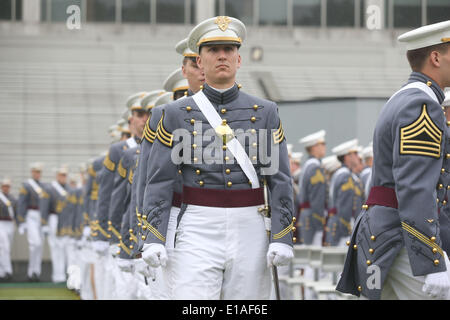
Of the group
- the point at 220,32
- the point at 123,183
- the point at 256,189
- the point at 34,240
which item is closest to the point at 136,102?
the point at 123,183

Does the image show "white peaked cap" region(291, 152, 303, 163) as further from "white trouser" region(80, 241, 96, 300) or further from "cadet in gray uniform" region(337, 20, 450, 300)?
"cadet in gray uniform" region(337, 20, 450, 300)

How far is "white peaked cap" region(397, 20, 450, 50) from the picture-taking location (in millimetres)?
5449

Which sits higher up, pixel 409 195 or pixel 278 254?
pixel 409 195

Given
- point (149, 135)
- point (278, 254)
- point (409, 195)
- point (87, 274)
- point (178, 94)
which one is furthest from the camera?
point (87, 274)

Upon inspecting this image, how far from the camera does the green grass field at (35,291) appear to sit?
17219 millimetres

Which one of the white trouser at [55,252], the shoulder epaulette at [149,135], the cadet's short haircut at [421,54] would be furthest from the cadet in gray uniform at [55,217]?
the cadet's short haircut at [421,54]

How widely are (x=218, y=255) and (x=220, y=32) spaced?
1.25m

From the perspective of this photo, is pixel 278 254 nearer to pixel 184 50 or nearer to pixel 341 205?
pixel 184 50

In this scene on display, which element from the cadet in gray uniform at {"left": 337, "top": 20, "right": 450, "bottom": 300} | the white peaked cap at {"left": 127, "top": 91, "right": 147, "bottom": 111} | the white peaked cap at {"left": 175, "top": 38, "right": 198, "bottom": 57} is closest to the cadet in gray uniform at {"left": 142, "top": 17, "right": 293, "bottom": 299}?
the cadet in gray uniform at {"left": 337, "top": 20, "right": 450, "bottom": 300}

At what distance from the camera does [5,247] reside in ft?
73.8

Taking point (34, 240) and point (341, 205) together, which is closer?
point (341, 205)

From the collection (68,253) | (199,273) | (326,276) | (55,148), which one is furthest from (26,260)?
(199,273)

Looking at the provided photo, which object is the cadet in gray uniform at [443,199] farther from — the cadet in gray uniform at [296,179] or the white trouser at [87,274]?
the white trouser at [87,274]

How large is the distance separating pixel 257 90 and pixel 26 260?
1054 centimetres
